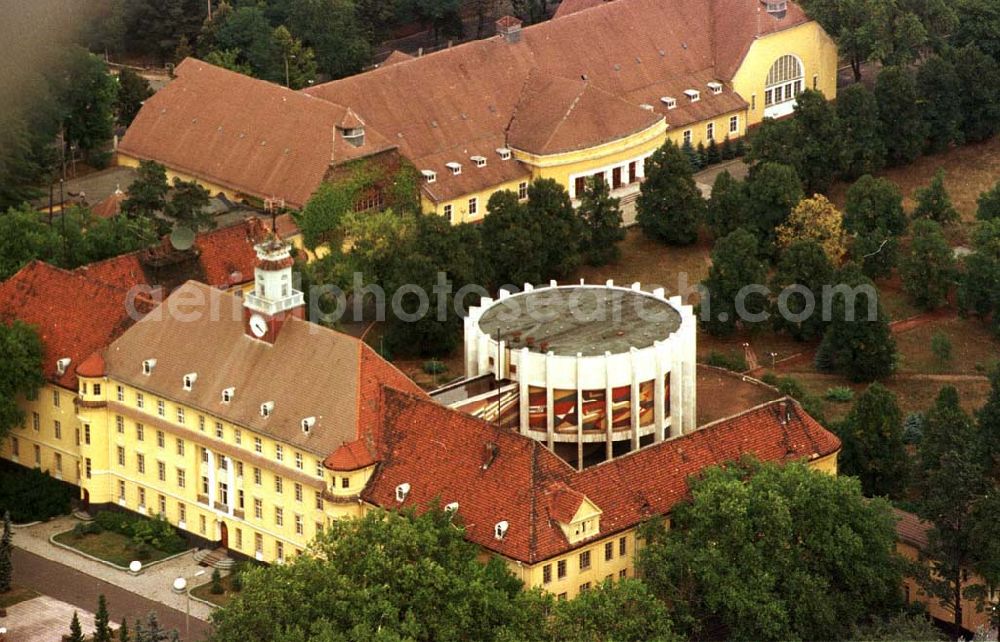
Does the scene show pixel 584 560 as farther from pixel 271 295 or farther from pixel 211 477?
pixel 211 477

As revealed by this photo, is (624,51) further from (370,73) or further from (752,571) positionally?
(752,571)

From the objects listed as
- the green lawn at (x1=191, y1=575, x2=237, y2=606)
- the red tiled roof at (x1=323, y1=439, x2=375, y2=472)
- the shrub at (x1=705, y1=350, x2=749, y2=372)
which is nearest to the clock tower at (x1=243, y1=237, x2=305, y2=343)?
the red tiled roof at (x1=323, y1=439, x2=375, y2=472)

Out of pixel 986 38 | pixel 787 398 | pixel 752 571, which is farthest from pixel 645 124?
pixel 752 571

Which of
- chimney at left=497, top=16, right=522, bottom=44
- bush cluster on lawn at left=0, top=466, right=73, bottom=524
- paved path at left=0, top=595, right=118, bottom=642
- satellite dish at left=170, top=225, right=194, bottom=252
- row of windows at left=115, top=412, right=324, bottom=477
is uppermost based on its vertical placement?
chimney at left=497, top=16, right=522, bottom=44

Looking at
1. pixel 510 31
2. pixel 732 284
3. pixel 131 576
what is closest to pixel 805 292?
pixel 732 284

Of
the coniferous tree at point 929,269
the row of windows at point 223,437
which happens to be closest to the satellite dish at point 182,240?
the row of windows at point 223,437

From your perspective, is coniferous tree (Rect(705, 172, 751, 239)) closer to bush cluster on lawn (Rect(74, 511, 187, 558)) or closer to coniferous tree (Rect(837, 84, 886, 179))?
coniferous tree (Rect(837, 84, 886, 179))
